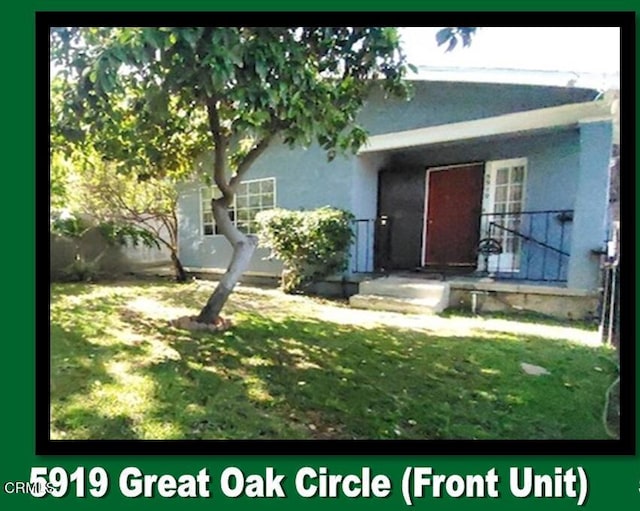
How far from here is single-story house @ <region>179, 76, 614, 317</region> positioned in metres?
1.98

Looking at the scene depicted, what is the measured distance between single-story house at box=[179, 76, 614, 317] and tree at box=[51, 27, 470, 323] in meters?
0.17

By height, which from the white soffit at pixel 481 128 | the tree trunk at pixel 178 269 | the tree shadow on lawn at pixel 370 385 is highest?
the white soffit at pixel 481 128

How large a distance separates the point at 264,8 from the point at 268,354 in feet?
4.54

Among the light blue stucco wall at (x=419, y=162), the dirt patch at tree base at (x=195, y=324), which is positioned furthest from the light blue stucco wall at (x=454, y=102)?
the dirt patch at tree base at (x=195, y=324)

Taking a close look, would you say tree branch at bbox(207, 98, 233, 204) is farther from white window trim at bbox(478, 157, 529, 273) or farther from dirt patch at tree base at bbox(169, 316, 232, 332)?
white window trim at bbox(478, 157, 529, 273)

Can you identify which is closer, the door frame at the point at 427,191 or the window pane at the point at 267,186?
the window pane at the point at 267,186

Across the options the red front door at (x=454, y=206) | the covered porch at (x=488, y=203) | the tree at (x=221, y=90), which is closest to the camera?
the tree at (x=221, y=90)

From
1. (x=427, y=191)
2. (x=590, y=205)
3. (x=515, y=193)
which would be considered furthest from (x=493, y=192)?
(x=590, y=205)

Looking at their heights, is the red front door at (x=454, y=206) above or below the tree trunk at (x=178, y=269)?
above

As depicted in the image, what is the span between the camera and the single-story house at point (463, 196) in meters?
1.98

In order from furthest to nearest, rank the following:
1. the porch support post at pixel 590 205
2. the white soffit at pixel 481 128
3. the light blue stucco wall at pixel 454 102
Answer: the white soffit at pixel 481 128
the light blue stucco wall at pixel 454 102
the porch support post at pixel 590 205

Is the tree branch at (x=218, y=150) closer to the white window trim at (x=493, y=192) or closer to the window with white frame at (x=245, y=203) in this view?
the window with white frame at (x=245, y=203)

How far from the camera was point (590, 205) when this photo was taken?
2.00 m

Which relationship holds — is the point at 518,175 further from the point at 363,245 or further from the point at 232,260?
the point at 232,260
